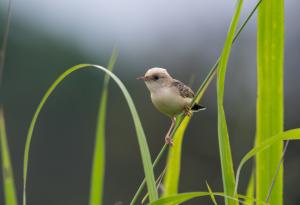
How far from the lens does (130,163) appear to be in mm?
21250

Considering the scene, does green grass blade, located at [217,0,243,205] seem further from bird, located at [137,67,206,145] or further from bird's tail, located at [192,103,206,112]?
bird's tail, located at [192,103,206,112]

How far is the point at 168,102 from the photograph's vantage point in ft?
12.7

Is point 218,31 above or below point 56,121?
above

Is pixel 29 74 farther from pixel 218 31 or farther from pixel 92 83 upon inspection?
pixel 218 31

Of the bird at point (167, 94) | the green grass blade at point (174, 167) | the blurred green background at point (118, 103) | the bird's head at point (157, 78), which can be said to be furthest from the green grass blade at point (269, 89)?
the blurred green background at point (118, 103)

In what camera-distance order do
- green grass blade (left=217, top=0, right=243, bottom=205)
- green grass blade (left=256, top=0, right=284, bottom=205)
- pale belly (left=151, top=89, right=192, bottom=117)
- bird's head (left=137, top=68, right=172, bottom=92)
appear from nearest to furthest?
green grass blade (left=217, top=0, right=243, bottom=205) → green grass blade (left=256, top=0, right=284, bottom=205) → pale belly (left=151, top=89, right=192, bottom=117) → bird's head (left=137, top=68, right=172, bottom=92)

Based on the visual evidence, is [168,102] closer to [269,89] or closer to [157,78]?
[157,78]

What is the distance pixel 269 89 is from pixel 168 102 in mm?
1493

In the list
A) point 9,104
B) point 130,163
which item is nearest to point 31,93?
point 9,104

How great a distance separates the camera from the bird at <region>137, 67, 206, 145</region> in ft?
12.7

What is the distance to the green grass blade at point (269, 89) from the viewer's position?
2354 millimetres

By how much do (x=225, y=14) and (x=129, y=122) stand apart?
6331 mm

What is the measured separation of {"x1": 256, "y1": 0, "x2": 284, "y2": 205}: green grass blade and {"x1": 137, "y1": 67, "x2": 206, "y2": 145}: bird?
4.45 feet

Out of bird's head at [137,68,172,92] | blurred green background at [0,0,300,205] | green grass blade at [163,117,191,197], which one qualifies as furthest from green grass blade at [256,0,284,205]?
blurred green background at [0,0,300,205]
